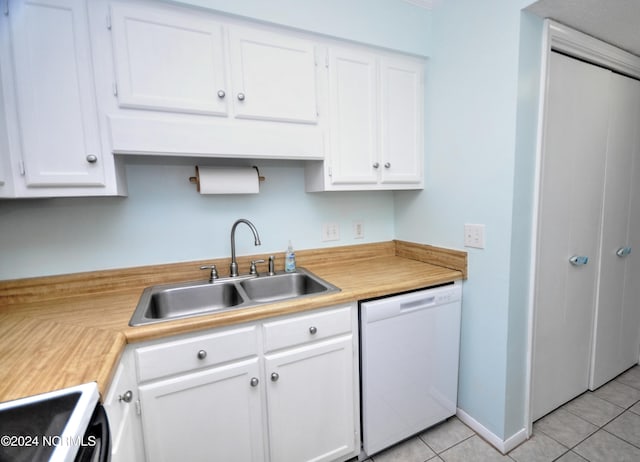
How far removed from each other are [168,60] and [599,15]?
197cm

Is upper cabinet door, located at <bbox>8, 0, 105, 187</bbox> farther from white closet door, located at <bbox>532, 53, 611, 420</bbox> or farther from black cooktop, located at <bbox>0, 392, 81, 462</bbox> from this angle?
white closet door, located at <bbox>532, 53, 611, 420</bbox>

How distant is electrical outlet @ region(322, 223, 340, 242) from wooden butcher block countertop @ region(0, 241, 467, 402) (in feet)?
0.27

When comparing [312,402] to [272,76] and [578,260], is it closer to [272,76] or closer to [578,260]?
[272,76]

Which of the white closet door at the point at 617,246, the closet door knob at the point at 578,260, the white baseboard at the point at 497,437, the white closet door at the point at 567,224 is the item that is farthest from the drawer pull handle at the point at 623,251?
the white baseboard at the point at 497,437

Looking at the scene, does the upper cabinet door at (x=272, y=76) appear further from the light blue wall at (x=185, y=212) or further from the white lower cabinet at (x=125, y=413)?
the white lower cabinet at (x=125, y=413)

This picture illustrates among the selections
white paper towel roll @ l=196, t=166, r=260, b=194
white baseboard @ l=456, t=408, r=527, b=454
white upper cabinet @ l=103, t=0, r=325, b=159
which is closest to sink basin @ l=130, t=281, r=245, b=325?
white paper towel roll @ l=196, t=166, r=260, b=194

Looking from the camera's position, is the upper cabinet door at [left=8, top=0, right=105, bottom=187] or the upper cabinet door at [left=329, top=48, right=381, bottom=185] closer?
the upper cabinet door at [left=8, top=0, right=105, bottom=187]

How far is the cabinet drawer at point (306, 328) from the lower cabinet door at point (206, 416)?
0.12 m

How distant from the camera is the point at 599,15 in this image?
1341 mm

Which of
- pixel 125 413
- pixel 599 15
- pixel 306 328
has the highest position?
pixel 599 15

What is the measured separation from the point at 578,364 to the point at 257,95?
8.30 ft

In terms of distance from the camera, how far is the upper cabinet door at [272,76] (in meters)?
1.38

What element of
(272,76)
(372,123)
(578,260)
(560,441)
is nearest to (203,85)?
(272,76)

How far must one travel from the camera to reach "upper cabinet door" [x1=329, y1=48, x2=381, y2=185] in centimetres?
160
